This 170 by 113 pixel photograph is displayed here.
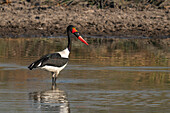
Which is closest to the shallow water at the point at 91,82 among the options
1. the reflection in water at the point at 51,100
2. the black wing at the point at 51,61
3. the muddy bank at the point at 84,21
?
the reflection in water at the point at 51,100

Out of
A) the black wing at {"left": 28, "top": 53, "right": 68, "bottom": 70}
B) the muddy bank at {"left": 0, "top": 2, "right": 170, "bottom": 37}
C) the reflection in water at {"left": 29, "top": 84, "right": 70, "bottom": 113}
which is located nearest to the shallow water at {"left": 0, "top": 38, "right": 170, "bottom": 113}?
the reflection in water at {"left": 29, "top": 84, "right": 70, "bottom": 113}

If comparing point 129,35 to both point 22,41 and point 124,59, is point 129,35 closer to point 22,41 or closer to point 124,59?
point 22,41

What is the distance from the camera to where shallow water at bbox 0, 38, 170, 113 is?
9.71 m

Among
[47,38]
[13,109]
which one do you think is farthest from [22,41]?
[13,109]

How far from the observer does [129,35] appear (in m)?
27.3

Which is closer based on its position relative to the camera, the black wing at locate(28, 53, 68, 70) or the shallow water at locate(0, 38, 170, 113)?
the shallow water at locate(0, 38, 170, 113)

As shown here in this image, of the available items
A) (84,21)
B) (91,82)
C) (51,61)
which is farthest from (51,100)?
(84,21)

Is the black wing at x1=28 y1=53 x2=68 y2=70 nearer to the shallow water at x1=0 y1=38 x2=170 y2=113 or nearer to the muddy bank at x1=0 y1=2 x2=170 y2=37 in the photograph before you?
the shallow water at x1=0 y1=38 x2=170 y2=113

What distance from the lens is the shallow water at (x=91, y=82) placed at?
31.9 feet

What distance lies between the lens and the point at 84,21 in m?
28.4

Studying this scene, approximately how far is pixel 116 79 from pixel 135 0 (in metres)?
19.0

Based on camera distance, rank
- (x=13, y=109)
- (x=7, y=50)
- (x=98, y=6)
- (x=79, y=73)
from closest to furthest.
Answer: (x=13, y=109) < (x=79, y=73) < (x=7, y=50) < (x=98, y=6)

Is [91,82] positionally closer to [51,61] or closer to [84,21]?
[51,61]

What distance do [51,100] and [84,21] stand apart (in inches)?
716
